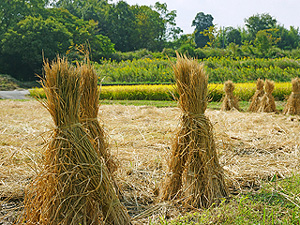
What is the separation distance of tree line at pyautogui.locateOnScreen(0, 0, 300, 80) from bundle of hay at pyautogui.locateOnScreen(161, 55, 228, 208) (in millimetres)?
13870

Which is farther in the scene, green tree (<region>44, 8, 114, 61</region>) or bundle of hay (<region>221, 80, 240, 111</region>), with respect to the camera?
green tree (<region>44, 8, 114, 61</region>)

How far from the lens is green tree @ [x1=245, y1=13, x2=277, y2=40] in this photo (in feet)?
126

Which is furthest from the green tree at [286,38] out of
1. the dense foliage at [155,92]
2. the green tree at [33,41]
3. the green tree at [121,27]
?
the dense foliage at [155,92]

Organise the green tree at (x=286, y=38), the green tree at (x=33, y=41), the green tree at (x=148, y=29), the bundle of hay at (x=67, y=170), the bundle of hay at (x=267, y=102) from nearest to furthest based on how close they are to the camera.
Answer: the bundle of hay at (x=67, y=170) → the bundle of hay at (x=267, y=102) → the green tree at (x=33, y=41) → the green tree at (x=148, y=29) → the green tree at (x=286, y=38)

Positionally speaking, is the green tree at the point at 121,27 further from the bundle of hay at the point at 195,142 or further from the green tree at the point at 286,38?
the bundle of hay at the point at 195,142

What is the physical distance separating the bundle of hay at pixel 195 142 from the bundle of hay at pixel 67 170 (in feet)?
2.42

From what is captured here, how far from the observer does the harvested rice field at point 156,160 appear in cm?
225

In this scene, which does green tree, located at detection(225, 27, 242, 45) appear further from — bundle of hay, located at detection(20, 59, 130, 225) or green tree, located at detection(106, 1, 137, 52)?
bundle of hay, located at detection(20, 59, 130, 225)

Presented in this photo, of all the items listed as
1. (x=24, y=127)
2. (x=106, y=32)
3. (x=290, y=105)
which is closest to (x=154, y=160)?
(x=24, y=127)

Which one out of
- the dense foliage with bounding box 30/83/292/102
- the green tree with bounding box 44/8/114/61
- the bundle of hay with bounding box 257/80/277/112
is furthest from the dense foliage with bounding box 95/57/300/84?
the bundle of hay with bounding box 257/80/277/112

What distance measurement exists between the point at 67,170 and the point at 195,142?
3.35 ft

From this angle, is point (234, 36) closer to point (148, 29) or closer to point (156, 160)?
point (148, 29)

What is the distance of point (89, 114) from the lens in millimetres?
2340

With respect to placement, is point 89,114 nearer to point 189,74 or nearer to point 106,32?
point 189,74
